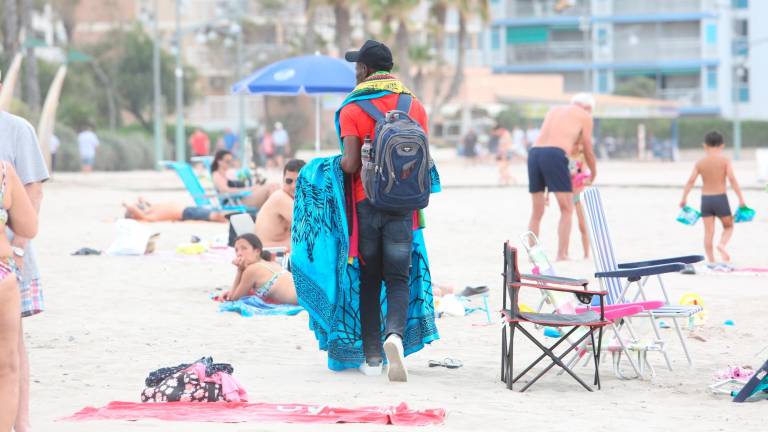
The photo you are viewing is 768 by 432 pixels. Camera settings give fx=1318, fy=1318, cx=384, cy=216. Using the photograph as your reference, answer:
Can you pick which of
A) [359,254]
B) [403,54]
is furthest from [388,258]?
[403,54]

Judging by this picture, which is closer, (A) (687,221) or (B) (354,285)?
(B) (354,285)

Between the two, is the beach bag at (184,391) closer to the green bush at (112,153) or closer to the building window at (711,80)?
the green bush at (112,153)

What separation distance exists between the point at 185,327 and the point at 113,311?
1.00 m

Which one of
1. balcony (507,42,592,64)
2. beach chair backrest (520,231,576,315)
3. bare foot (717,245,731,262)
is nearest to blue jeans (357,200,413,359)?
beach chair backrest (520,231,576,315)

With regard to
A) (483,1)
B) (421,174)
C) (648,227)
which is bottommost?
(648,227)

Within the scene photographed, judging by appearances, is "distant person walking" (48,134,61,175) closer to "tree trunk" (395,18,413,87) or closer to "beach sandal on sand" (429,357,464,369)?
"tree trunk" (395,18,413,87)

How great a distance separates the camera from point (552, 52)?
71688 mm

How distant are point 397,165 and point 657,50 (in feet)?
219

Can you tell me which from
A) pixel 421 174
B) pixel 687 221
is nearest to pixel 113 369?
pixel 421 174

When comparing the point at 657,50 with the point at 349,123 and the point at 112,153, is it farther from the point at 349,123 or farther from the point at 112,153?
the point at 349,123

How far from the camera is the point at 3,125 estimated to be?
484 cm

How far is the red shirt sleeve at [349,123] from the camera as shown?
20.7ft

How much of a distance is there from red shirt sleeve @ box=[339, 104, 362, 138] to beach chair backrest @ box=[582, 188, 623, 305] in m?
1.67

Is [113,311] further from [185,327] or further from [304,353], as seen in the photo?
[304,353]
